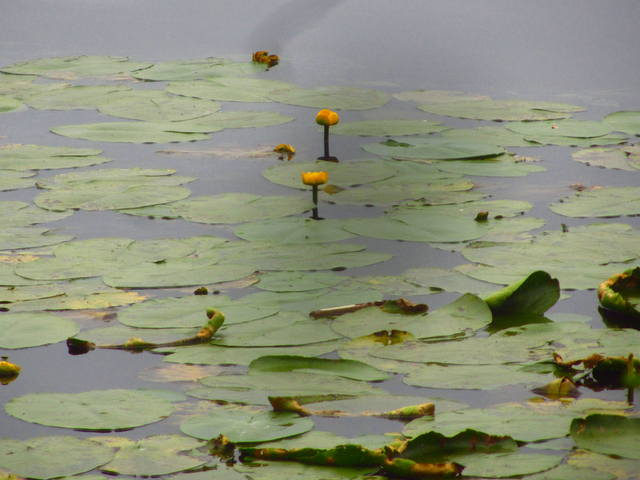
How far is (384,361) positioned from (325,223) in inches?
28.0

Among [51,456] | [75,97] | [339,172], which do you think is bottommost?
[51,456]

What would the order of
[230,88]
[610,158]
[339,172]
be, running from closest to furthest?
Result: [339,172] < [610,158] < [230,88]

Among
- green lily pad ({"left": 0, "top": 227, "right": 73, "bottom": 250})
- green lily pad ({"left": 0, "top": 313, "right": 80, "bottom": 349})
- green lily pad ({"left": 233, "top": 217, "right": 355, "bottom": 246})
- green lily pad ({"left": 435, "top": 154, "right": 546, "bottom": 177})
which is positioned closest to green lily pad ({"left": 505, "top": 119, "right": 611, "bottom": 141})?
green lily pad ({"left": 435, "top": 154, "right": 546, "bottom": 177})

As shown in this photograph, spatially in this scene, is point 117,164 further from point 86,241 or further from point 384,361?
point 384,361

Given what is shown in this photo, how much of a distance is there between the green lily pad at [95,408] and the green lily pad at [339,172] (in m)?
1.13

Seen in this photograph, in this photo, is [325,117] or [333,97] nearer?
[325,117]

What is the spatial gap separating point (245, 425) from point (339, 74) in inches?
104

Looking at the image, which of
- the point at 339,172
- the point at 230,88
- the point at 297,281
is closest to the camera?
the point at 297,281

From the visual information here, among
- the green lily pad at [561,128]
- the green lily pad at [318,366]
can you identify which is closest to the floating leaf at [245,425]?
the green lily pad at [318,366]

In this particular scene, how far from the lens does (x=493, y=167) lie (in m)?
2.79

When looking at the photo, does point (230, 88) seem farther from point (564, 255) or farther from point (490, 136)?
point (564, 255)

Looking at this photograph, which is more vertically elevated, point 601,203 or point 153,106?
point 153,106

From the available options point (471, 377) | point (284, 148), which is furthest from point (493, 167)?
point (471, 377)

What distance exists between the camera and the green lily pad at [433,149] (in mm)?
2869
